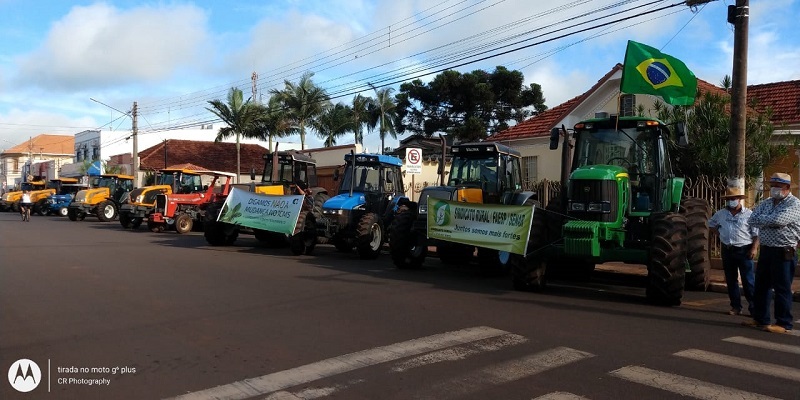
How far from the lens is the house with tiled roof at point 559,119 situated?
21.2 meters

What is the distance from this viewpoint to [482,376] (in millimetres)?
5305

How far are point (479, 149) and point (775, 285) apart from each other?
6498 mm

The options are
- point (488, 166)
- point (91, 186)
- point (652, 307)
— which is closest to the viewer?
point (652, 307)

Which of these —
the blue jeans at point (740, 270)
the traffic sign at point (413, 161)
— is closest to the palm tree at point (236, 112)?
the traffic sign at point (413, 161)

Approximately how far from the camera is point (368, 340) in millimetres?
6488

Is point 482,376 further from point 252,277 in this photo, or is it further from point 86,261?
point 86,261

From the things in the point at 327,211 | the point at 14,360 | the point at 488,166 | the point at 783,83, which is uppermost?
the point at 783,83

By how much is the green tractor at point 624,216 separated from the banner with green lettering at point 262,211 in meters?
6.92

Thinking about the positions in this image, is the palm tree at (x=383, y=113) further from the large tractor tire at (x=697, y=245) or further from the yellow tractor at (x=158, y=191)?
the large tractor tire at (x=697, y=245)

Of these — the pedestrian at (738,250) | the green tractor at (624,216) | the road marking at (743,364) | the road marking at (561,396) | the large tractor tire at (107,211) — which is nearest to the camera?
the road marking at (561,396)

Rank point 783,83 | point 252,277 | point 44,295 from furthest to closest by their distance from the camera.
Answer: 1. point 783,83
2. point 252,277
3. point 44,295

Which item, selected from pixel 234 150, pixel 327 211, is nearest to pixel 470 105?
pixel 234 150

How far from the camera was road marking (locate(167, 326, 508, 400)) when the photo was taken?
4902 mm

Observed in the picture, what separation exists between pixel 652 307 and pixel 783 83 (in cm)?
1596
